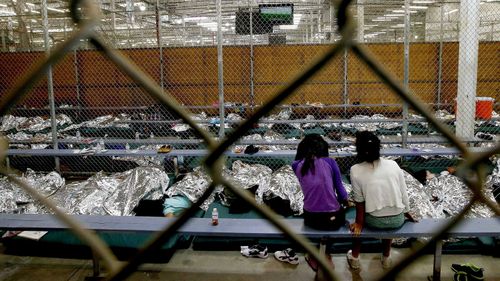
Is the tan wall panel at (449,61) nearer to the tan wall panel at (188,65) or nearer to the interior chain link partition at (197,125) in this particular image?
the tan wall panel at (188,65)

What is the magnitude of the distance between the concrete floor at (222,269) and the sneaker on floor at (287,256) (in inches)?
1.9

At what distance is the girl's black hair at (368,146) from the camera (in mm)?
3320

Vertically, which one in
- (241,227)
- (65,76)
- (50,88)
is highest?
(65,76)

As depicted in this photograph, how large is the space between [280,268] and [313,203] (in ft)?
2.71

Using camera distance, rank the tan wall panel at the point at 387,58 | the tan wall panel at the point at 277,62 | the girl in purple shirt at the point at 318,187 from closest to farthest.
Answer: the girl in purple shirt at the point at 318,187
the tan wall panel at the point at 387,58
the tan wall panel at the point at 277,62

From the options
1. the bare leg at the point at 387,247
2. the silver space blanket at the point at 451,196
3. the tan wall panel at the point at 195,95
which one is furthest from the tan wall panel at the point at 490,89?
the bare leg at the point at 387,247

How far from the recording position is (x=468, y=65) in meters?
6.25

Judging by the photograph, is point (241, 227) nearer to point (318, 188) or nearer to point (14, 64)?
point (318, 188)

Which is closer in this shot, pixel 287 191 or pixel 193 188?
pixel 287 191

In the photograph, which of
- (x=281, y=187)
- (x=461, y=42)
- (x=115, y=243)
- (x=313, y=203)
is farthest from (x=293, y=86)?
(x=461, y=42)

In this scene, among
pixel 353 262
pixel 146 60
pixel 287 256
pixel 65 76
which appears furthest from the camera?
pixel 65 76

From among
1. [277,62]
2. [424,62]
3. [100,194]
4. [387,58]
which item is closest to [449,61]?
[424,62]

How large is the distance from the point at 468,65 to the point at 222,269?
5324mm

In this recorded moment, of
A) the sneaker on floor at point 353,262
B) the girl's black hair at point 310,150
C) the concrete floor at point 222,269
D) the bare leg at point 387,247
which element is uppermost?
the girl's black hair at point 310,150
